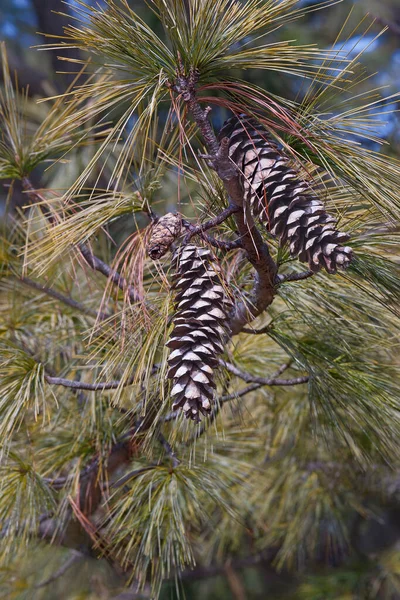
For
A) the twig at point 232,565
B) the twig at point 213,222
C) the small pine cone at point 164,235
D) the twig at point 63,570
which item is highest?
the twig at point 213,222

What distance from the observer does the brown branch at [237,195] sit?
569 millimetres

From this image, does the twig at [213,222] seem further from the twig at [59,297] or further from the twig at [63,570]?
the twig at [63,570]

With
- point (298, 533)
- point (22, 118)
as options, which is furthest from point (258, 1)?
point (298, 533)

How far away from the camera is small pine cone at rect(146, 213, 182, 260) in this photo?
590 mm

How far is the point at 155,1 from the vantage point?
1.92 ft

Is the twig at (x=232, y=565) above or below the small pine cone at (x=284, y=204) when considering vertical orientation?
below

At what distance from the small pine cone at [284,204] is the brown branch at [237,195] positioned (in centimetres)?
1

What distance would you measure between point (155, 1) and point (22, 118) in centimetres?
40

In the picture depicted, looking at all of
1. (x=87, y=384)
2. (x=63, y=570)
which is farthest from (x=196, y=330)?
(x=63, y=570)

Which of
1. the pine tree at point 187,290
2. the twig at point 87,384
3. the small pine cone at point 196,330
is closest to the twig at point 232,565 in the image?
the pine tree at point 187,290

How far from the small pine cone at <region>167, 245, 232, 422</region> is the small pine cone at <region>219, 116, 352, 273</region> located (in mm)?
70

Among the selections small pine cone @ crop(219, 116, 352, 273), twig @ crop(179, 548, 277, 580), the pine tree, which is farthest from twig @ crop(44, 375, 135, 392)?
twig @ crop(179, 548, 277, 580)

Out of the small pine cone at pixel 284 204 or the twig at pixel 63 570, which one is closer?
the small pine cone at pixel 284 204

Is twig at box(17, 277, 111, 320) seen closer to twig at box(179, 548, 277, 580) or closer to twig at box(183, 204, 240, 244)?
twig at box(183, 204, 240, 244)
